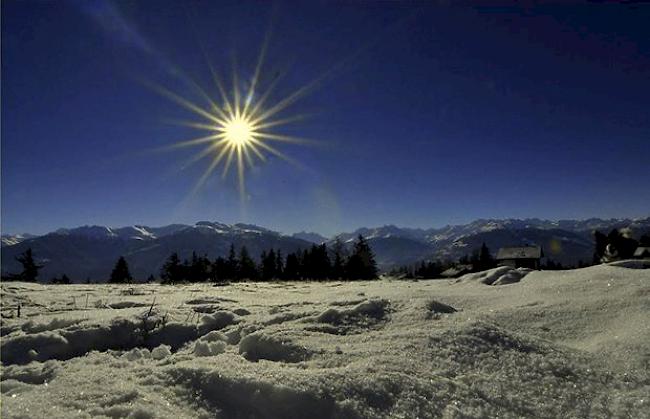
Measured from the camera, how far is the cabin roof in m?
49.8

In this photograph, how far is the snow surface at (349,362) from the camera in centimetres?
223

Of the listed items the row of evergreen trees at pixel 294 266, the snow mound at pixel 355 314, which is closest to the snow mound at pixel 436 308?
the snow mound at pixel 355 314

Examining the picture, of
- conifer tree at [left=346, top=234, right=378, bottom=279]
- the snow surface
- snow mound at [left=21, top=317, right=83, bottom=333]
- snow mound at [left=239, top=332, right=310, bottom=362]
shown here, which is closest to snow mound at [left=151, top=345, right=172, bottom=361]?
the snow surface

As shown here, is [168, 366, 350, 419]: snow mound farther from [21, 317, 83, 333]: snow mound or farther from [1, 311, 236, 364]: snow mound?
[21, 317, 83, 333]: snow mound

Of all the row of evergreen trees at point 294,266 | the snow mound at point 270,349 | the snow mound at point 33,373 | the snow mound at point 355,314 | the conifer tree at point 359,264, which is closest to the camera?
the snow mound at point 33,373

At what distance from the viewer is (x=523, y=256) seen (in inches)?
1957

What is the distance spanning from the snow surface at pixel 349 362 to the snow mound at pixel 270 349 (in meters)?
0.01

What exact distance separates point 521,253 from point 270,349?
5458 cm

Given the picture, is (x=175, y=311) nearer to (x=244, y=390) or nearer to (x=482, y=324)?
(x=244, y=390)

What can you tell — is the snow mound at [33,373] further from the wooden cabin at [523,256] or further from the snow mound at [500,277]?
the wooden cabin at [523,256]

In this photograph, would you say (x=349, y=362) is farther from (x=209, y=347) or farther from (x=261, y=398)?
(x=209, y=347)

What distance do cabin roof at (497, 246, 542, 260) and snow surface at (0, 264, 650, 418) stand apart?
50458 millimetres

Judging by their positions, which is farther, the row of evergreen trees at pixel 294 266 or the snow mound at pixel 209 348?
the row of evergreen trees at pixel 294 266

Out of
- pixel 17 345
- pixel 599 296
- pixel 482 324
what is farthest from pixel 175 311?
pixel 599 296
